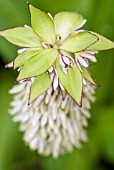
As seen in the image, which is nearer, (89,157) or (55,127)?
(55,127)

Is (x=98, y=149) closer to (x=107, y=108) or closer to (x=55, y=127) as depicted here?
(x=107, y=108)

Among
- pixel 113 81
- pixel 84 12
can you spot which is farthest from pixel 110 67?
pixel 84 12

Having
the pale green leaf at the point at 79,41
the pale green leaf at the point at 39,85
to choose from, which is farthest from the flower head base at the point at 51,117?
the pale green leaf at the point at 79,41

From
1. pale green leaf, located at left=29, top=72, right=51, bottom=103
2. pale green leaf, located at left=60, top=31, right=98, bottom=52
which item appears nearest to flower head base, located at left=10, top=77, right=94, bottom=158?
pale green leaf, located at left=29, top=72, right=51, bottom=103

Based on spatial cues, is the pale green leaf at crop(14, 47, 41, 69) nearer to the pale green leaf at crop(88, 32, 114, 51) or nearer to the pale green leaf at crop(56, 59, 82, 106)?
the pale green leaf at crop(56, 59, 82, 106)

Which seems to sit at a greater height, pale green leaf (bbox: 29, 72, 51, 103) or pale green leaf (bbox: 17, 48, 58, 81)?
pale green leaf (bbox: 17, 48, 58, 81)

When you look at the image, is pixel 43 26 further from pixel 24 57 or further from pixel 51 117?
pixel 51 117
